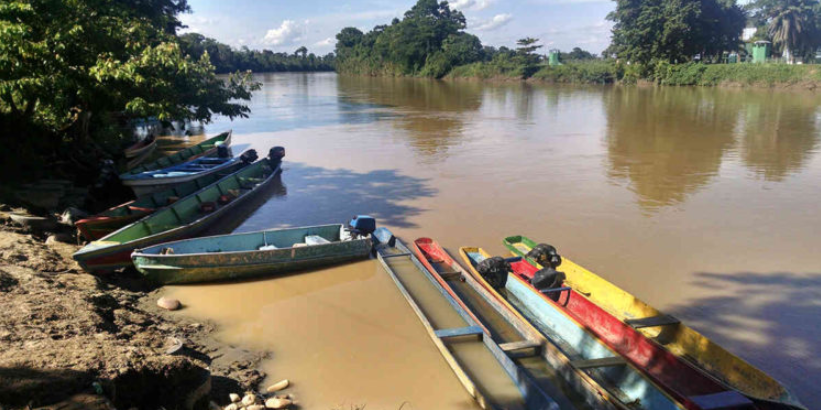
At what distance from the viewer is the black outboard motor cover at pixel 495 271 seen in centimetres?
735

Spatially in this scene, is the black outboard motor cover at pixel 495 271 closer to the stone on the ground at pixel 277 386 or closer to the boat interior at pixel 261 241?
the boat interior at pixel 261 241

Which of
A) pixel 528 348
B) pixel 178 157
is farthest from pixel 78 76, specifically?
pixel 528 348

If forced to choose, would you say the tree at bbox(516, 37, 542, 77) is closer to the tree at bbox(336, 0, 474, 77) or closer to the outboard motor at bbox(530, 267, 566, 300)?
the tree at bbox(336, 0, 474, 77)

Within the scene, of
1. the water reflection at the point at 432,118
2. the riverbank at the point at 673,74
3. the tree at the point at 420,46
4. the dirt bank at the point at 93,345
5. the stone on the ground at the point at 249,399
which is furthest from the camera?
the tree at the point at 420,46

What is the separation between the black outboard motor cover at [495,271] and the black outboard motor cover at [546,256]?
660mm

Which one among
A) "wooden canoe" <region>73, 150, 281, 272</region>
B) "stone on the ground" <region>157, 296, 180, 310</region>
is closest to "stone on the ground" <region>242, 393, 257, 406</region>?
"stone on the ground" <region>157, 296, 180, 310</region>

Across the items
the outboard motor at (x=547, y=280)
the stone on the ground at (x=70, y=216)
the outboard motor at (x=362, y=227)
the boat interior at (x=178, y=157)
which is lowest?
the outboard motor at (x=547, y=280)

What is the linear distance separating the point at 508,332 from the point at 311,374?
247cm

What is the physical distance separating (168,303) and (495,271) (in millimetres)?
4548

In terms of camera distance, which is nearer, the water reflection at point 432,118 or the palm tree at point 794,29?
the water reflection at point 432,118

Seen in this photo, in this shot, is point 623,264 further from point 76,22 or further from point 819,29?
point 819,29

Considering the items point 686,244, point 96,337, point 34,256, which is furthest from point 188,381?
point 686,244

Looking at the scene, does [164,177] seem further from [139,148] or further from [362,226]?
[139,148]

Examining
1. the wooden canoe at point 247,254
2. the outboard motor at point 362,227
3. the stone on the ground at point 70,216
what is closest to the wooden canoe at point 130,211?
the stone on the ground at point 70,216
